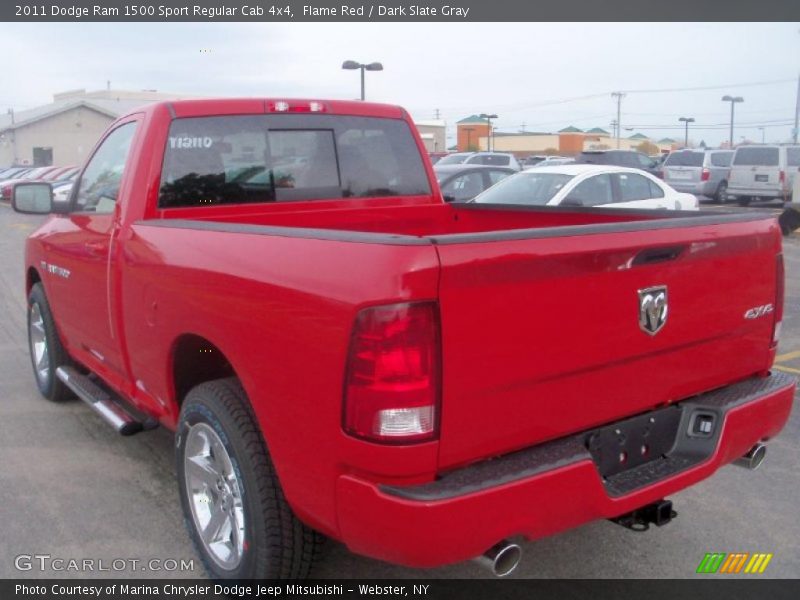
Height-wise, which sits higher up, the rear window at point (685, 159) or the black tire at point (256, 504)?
the rear window at point (685, 159)

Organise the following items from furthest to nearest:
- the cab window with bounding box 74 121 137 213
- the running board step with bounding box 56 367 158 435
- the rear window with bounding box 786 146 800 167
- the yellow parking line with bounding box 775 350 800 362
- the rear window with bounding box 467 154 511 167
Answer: the rear window with bounding box 467 154 511 167 < the rear window with bounding box 786 146 800 167 < the yellow parking line with bounding box 775 350 800 362 < the cab window with bounding box 74 121 137 213 < the running board step with bounding box 56 367 158 435

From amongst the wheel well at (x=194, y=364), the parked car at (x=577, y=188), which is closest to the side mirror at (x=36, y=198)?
the wheel well at (x=194, y=364)

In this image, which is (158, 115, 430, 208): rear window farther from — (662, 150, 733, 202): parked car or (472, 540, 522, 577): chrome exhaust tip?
(662, 150, 733, 202): parked car

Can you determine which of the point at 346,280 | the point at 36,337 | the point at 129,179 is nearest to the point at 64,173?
the point at 36,337

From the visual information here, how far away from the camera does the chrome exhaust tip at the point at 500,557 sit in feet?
8.30

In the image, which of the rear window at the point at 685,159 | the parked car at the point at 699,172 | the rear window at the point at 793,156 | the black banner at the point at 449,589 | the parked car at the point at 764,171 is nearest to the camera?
the black banner at the point at 449,589

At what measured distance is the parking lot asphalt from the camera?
139 inches

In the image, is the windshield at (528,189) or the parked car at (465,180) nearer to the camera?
the windshield at (528,189)

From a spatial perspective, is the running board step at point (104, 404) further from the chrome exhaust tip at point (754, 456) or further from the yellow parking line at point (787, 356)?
the yellow parking line at point (787, 356)

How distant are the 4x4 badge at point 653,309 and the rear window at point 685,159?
24149 mm

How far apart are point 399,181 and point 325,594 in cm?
248

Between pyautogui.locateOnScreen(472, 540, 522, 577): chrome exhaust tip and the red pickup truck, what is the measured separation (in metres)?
0.01

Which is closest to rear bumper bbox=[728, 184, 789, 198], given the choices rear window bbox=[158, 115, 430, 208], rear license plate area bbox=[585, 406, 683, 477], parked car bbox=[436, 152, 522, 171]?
parked car bbox=[436, 152, 522, 171]

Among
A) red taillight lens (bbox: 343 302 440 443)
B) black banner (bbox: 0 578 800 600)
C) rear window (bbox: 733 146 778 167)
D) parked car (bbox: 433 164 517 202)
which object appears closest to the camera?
red taillight lens (bbox: 343 302 440 443)
